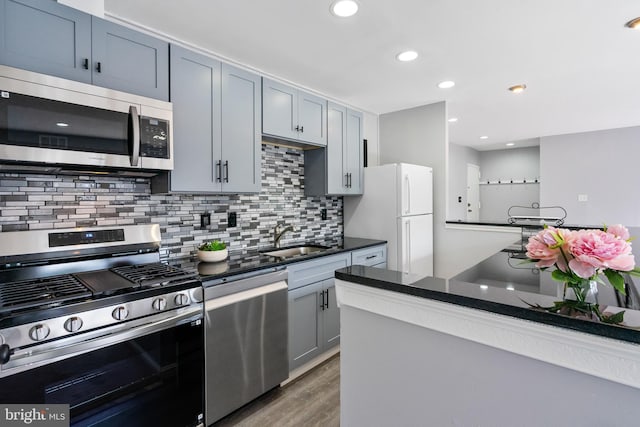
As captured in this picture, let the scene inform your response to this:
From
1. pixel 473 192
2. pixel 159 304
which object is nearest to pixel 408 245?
pixel 159 304

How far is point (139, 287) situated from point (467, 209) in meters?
6.88

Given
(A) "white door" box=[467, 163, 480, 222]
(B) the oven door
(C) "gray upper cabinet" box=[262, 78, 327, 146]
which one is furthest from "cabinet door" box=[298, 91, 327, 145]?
(A) "white door" box=[467, 163, 480, 222]

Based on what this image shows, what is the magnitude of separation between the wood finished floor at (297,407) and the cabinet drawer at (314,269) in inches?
28.4

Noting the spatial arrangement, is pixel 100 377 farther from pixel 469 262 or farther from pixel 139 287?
pixel 469 262

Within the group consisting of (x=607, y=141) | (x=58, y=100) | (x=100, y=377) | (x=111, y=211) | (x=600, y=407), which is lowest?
(x=100, y=377)

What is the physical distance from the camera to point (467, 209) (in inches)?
276

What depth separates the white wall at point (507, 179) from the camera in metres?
6.98

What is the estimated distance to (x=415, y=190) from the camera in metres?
3.31

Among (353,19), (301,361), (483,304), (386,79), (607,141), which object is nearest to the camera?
(483,304)

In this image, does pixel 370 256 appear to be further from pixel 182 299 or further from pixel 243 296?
pixel 182 299

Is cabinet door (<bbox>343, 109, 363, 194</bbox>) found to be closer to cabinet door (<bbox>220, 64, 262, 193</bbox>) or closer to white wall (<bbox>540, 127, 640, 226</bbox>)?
cabinet door (<bbox>220, 64, 262, 193</bbox>)

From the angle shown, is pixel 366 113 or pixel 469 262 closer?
pixel 469 262

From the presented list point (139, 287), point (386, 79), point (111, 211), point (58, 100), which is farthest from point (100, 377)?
point (386, 79)

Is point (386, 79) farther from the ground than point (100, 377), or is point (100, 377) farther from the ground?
point (386, 79)
